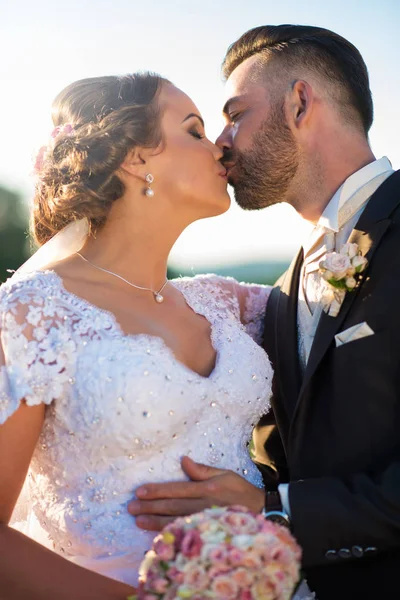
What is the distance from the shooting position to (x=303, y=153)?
4.04 m

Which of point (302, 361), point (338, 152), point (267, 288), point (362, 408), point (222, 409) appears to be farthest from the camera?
point (267, 288)

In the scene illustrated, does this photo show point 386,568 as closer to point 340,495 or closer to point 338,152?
point 340,495

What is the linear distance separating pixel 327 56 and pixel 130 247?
185cm

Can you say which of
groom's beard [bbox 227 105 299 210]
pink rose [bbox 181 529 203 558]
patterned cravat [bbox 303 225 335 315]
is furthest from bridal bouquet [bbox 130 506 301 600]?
groom's beard [bbox 227 105 299 210]

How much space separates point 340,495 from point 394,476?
253 millimetres

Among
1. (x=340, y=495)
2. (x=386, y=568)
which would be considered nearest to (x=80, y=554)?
(x=340, y=495)

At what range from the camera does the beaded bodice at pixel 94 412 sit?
9.29 feet

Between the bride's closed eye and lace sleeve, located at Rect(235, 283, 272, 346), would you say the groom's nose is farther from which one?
lace sleeve, located at Rect(235, 283, 272, 346)

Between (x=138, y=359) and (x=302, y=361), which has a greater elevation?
(x=138, y=359)

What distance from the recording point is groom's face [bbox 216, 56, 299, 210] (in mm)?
4109

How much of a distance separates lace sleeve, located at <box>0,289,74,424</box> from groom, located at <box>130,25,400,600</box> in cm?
68

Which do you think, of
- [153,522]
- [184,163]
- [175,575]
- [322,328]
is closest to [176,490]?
[153,522]

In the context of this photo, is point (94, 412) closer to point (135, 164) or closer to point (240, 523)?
point (240, 523)

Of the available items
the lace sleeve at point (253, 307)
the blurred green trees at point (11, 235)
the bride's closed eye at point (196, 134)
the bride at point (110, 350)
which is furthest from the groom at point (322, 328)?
the blurred green trees at point (11, 235)
